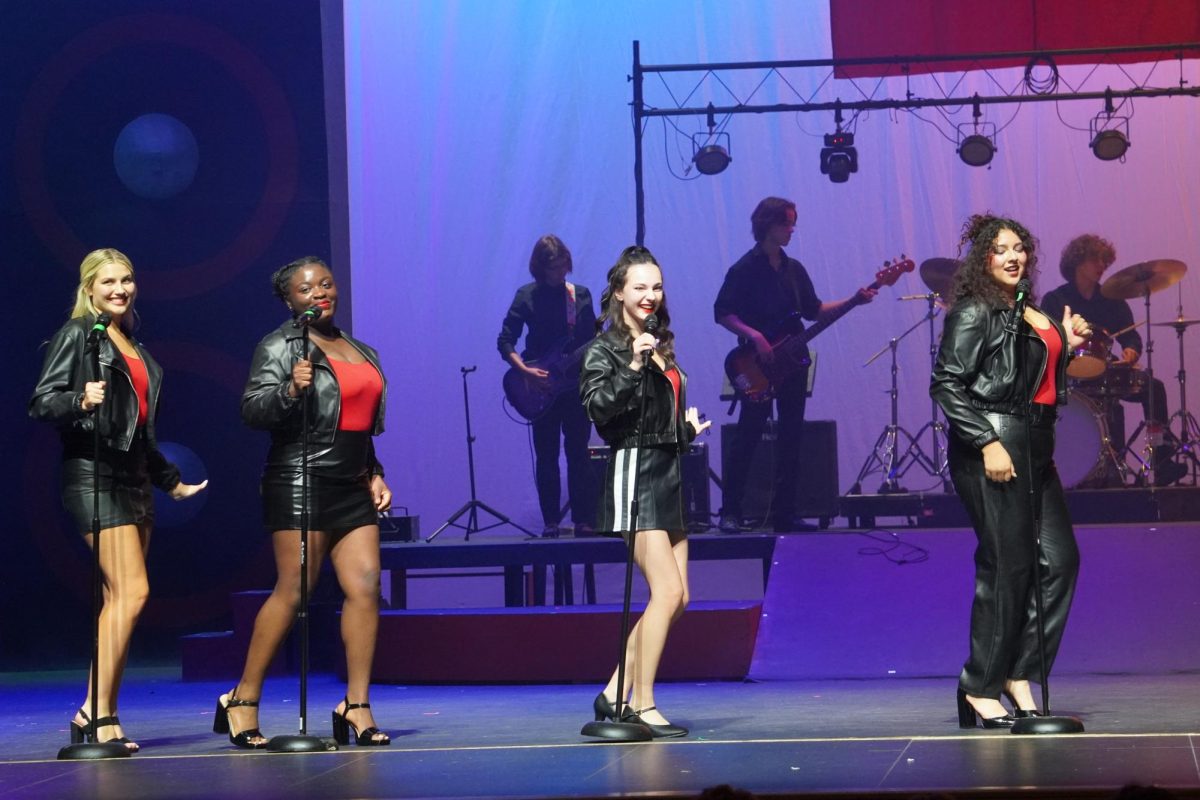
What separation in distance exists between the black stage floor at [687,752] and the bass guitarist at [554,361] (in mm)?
3091

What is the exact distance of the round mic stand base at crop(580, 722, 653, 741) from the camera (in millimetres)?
4680

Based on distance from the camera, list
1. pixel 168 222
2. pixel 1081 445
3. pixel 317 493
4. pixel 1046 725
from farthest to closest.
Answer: pixel 1081 445, pixel 168 222, pixel 317 493, pixel 1046 725

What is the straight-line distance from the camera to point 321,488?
4871mm

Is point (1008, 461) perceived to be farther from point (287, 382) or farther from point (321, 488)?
point (287, 382)

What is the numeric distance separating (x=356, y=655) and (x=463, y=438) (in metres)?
5.06

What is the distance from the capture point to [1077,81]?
1060cm

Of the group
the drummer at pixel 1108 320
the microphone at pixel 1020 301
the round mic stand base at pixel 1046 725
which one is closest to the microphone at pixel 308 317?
the microphone at pixel 1020 301

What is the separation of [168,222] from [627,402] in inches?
187

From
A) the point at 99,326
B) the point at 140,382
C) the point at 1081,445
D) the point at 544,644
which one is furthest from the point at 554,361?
the point at 99,326

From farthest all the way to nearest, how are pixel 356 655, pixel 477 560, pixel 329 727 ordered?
pixel 477 560, pixel 329 727, pixel 356 655

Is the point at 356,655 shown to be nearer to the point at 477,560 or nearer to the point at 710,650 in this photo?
the point at 710,650

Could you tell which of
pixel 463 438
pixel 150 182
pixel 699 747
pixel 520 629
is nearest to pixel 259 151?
pixel 150 182

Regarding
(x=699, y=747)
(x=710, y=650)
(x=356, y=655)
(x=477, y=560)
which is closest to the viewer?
(x=699, y=747)

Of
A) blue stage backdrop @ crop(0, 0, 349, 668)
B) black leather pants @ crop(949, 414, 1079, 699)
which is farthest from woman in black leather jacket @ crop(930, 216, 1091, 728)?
blue stage backdrop @ crop(0, 0, 349, 668)
